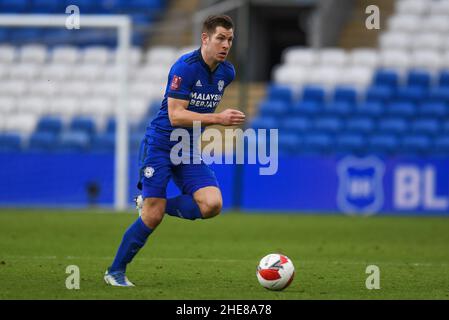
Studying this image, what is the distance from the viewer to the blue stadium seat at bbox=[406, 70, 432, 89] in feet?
67.8

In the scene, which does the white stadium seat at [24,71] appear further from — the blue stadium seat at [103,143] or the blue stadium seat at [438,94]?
the blue stadium seat at [438,94]

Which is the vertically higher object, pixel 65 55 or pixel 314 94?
pixel 65 55

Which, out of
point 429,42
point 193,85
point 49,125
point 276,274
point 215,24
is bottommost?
point 276,274

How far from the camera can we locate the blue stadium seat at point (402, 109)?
20.3 metres

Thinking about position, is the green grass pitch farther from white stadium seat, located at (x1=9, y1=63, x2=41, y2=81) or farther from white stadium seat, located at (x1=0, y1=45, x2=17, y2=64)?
white stadium seat, located at (x1=0, y1=45, x2=17, y2=64)

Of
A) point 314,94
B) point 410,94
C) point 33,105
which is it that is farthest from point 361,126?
point 33,105

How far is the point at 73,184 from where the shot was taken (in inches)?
748

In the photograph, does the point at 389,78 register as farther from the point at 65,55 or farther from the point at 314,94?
the point at 65,55

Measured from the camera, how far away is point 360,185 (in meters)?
18.5

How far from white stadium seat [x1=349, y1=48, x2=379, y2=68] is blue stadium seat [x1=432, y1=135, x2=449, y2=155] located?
2637 mm

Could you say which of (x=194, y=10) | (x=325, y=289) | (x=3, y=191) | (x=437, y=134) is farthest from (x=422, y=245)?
(x=194, y=10)

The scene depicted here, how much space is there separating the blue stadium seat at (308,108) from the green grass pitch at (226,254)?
3.30 m

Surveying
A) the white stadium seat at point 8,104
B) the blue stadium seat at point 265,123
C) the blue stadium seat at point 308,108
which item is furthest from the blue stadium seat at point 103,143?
the blue stadium seat at point 308,108

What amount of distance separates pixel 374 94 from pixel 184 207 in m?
13.0
